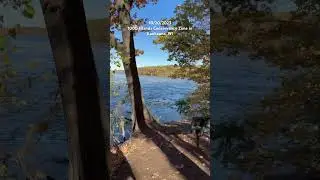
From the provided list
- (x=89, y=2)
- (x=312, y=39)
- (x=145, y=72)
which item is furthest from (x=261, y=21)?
(x=145, y=72)

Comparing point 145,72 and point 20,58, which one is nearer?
point 20,58

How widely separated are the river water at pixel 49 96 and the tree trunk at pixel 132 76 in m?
2.27

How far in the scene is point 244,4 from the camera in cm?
359

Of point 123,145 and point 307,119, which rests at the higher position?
point 307,119

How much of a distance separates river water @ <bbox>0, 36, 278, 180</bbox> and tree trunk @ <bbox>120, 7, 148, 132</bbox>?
7.44 feet

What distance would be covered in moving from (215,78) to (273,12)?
2.08 feet

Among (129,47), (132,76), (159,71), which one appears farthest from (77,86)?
(132,76)

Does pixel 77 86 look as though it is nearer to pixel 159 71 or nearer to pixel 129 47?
pixel 159 71

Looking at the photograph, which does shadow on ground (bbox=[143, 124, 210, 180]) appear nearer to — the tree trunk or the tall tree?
the tree trunk

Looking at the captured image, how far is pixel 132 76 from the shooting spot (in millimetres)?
6543

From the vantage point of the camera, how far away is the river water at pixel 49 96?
3.58 meters

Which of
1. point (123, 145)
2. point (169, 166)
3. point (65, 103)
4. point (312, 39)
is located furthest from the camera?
point (123, 145)

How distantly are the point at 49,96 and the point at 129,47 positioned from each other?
2678mm

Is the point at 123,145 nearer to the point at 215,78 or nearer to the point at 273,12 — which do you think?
the point at 215,78
